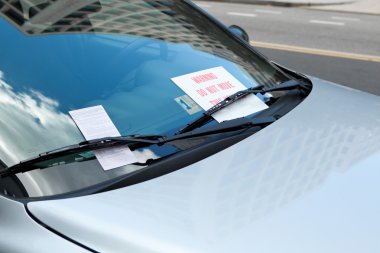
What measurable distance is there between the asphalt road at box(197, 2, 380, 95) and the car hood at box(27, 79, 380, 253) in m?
4.88

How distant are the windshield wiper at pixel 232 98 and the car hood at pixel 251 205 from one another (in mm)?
220

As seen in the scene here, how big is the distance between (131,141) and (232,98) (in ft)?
1.98

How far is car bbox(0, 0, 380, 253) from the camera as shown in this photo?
1608 millimetres

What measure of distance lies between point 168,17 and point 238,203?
57.1 inches

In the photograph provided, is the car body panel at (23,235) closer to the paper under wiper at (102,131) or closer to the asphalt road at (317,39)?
the paper under wiper at (102,131)

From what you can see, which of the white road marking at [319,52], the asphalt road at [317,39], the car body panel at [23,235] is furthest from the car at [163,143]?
the white road marking at [319,52]

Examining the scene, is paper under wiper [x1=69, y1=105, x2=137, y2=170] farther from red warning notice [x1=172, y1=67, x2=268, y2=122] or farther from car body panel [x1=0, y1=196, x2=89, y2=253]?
red warning notice [x1=172, y1=67, x2=268, y2=122]

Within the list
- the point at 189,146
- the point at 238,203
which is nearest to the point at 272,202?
the point at 238,203

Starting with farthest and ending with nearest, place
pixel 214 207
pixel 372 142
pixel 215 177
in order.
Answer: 1. pixel 372 142
2. pixel 215 177
3. pixel 214 207

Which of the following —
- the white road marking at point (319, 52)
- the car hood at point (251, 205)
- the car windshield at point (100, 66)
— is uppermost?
the white road marking at point (319, 52)

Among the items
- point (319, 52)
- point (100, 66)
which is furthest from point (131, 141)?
point (319, 52)

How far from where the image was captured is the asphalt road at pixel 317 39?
7.47m

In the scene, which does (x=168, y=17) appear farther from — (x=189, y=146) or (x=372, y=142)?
(x=372, y=142)

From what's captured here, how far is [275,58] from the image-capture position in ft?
26.7
